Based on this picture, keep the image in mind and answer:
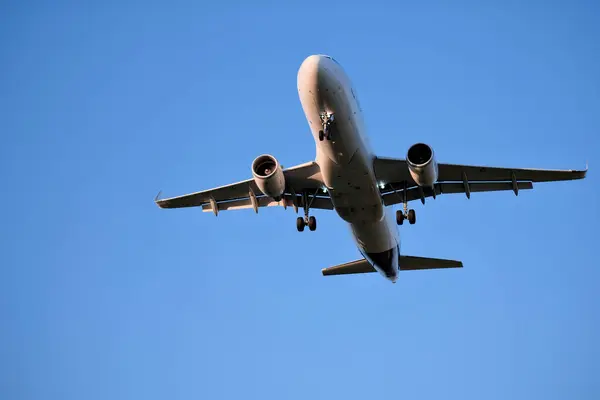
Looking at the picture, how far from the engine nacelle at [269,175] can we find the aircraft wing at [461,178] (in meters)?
4.26

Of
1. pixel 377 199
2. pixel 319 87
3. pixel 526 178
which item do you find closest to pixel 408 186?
pixel 377 199

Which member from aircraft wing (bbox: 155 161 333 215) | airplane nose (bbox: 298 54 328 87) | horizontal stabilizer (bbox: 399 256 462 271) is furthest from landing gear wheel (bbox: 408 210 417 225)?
airplane nose (bbox: 298 54 328 87)

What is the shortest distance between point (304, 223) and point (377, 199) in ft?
14.1

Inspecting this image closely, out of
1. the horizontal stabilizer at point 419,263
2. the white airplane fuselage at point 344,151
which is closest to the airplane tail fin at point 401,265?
the horizontal stabilizer at point 419,263

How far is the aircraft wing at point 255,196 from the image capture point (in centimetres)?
3759

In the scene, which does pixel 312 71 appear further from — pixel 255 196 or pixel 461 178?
pixel 461 178

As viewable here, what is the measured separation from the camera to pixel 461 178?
38.2m

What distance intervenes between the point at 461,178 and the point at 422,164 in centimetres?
469

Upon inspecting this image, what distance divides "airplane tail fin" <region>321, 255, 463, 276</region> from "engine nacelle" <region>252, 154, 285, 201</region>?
8.86 metres

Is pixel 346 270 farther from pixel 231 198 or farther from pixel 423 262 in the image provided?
pixel 231 198

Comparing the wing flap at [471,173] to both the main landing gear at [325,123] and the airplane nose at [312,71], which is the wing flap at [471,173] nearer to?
the main landing gear at [325,123]

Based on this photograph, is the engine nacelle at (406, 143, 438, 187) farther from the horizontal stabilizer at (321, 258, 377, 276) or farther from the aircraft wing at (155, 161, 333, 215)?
the horizontal stabilizer at (321, 258, 377, 276)

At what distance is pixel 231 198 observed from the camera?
41.2 m

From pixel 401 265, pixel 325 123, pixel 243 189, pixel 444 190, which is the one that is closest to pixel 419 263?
pixel 401 265
